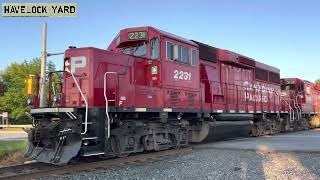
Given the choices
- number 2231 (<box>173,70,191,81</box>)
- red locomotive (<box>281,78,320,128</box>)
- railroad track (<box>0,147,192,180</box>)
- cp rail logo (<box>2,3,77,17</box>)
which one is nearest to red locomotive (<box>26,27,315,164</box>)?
number 2231 (<box>173,70,191,81</box>)

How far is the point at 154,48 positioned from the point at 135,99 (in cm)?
208

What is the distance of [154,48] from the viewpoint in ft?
46.4

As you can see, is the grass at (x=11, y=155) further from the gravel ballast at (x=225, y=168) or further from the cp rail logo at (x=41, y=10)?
the cp rail logo at (x=41, y=10)

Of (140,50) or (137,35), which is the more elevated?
(137,35)

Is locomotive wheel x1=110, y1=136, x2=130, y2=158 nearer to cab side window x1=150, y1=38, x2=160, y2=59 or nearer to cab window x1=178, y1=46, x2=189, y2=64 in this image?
cab side window x1=150, y1=38, x2=160, y2=59

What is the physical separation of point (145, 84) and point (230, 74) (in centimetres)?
748

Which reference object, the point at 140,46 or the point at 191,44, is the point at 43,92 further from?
the point at 191,44

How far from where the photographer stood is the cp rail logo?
12.3 metres

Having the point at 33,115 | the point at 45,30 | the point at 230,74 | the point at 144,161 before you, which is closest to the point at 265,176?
the point at 144,161

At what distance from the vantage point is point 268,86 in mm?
25391

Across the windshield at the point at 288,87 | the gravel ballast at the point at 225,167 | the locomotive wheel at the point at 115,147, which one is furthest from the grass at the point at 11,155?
the windshield at the point at 288,87

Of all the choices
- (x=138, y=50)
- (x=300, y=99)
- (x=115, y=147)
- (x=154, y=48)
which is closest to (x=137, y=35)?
(x=138, y=50)

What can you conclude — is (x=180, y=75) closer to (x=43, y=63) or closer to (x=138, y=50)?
(x=138, y=50)

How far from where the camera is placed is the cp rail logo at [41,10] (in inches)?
486
